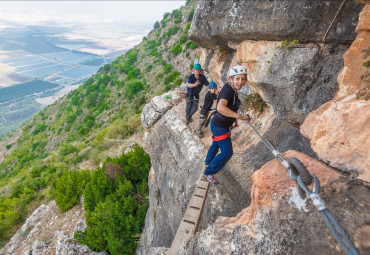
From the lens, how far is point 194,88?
752cm

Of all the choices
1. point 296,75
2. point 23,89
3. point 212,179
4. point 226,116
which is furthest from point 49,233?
point 23,89

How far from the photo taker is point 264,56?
5.34 m

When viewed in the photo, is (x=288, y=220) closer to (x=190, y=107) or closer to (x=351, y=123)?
(x=351, y=123)

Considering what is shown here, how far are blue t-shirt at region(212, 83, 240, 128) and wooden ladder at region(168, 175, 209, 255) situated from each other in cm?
174

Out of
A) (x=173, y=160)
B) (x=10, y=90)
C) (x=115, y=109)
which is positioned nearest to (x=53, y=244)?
(x=173, y=160)

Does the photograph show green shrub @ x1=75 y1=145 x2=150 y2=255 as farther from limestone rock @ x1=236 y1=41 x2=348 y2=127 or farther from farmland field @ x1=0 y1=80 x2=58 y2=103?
farmland field @ x1=0 y1=80 x2=58 y2=103

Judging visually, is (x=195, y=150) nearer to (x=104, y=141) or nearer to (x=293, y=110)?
(x=293, y=110)

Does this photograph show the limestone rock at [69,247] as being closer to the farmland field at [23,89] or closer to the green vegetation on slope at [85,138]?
the green vegetation on slope at [85,138]

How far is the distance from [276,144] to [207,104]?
264 cm

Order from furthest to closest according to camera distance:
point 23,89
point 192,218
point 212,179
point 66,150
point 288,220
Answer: point 23,89 < point 66,150 < point 212,179 < point 192,218 < point 288,220

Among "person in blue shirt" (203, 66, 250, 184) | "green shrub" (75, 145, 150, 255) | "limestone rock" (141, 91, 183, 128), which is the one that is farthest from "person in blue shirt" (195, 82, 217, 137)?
"green shrub" (75, 145, 150, 255)

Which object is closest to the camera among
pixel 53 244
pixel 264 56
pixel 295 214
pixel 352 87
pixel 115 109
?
pixel 295 214

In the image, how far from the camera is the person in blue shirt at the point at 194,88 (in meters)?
7.08

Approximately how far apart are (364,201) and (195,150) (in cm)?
481
